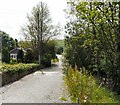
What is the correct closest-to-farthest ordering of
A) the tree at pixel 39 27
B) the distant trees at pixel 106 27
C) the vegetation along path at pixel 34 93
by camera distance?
the vegetation along path at pixel 34 93
the distant trees at pixel 106 27
the tree at pixel 39 27

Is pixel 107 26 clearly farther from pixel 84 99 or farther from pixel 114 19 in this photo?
pixel 84 99

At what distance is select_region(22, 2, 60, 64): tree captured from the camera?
34312mm

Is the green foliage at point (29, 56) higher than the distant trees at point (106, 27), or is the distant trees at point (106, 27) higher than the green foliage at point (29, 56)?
the distant trees at point (106, 27)

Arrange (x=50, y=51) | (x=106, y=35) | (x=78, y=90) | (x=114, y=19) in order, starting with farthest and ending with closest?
(x=50, y=51), (x=106, y=35), (x=114, y=19), (x=78, y=90)

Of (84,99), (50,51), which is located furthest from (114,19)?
(50,51)

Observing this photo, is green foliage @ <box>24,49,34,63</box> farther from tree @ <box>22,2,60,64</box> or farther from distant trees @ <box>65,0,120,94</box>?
distant trees @ <box>65,0,120,94</box>

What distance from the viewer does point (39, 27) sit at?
113ft

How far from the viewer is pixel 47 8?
114 feet

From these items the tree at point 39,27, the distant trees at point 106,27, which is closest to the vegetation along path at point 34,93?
the distant trees at point 106,27

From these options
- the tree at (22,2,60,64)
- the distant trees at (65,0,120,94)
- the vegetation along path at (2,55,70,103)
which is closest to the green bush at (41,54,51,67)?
the tree at (22,2,60,64)

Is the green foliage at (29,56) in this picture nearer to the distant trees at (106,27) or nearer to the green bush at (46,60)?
the green bush at (46,60)

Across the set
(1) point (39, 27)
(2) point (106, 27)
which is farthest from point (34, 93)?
(1) point (39, 27)

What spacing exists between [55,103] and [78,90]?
2.85 feet

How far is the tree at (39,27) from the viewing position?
34312 mm
